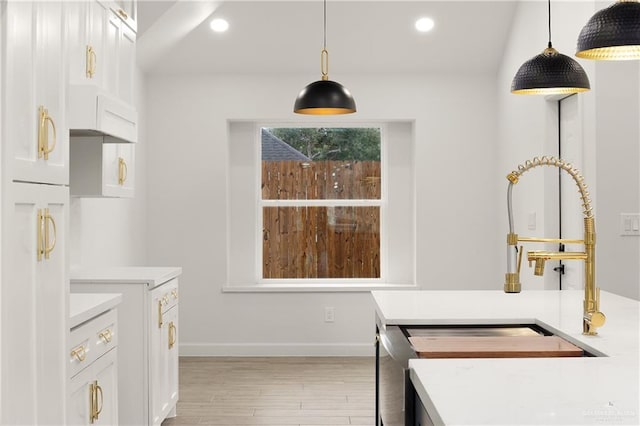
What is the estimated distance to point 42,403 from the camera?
2.01 meters

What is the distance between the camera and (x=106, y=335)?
8.82 feet

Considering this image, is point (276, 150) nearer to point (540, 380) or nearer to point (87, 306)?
point (87, 306)

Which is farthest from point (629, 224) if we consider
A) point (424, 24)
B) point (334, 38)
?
point (334, 38)

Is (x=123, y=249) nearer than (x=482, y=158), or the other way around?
(x=123, y=249)

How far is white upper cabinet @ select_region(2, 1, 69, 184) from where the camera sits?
Answer: 70.5 inches

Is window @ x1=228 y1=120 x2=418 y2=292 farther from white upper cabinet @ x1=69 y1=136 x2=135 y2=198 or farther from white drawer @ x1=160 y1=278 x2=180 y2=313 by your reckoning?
white upper cabinet @ x1=69 y1=136 x2=135 y2=198

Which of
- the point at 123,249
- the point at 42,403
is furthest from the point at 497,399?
the point at 123,249

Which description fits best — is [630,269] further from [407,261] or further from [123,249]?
[123,249]

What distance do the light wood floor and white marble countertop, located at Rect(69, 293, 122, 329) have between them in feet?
4.28

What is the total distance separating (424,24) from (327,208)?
5.55 ft

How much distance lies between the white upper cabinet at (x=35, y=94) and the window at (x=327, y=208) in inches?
135

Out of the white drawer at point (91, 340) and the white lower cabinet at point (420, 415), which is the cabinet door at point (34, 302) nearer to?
the white drawer at point (91, 340)

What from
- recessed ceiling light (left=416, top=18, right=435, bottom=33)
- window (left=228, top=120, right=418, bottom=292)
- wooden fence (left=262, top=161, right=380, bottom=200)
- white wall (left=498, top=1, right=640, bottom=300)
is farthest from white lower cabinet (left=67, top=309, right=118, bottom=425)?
recessed ceiling light (left=416, top=18, right=435, bottom=33)

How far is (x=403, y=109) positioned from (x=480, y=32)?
0.84 m
